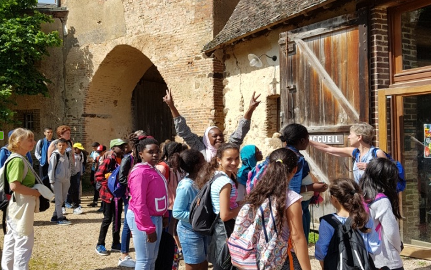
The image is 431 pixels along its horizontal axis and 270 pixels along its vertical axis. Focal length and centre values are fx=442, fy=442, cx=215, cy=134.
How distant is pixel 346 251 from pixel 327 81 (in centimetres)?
420

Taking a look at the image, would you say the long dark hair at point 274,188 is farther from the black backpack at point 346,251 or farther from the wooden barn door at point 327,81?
the wooden barn door at point 327,81

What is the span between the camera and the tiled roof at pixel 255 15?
7527 mm

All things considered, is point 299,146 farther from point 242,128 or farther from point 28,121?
point 28,121

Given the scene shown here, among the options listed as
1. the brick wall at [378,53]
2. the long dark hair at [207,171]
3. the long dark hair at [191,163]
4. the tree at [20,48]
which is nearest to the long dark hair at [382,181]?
the long dark hair at [207,171]

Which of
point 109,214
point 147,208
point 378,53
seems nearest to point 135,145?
point 147,208

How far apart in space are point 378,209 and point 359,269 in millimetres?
535

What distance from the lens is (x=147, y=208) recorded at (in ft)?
12.6

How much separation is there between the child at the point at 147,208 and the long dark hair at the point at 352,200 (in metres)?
1.59

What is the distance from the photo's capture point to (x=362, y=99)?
6121 mm

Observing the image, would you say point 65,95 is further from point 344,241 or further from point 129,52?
point 344,241

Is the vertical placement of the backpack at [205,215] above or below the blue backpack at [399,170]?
below

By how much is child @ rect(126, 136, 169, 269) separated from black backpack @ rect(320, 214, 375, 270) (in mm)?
1554

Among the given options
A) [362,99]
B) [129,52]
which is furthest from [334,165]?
[129,52]

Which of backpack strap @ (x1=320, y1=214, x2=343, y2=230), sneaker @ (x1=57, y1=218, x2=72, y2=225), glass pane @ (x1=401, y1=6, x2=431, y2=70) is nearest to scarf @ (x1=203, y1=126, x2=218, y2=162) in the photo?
backpack strap @ (x1=320, y1=214, x2=343, y2=230)
